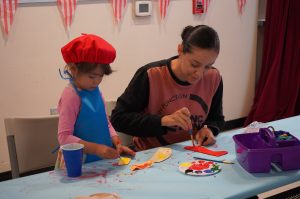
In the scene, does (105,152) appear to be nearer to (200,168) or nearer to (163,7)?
(200,168)

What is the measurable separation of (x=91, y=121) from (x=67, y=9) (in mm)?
1539

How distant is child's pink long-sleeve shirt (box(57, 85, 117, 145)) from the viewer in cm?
135

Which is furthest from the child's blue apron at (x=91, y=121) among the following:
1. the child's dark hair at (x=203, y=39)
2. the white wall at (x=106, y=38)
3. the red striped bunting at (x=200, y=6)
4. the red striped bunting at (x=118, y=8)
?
the red striped bunting at (x=200, y=6)

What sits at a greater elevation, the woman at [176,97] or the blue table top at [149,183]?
the woman at [176,97]

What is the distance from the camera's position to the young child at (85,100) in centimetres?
136

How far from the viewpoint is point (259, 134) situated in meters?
1.39

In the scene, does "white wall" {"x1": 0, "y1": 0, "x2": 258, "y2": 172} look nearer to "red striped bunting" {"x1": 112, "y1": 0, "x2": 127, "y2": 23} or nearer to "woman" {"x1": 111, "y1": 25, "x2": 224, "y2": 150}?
"red striped bunting" {"x1": 112, "y1": 0, "x2": 127, "y2": 23}

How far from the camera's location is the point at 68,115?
4.50ft

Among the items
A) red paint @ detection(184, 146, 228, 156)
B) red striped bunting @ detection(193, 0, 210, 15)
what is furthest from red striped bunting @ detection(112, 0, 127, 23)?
red paint @ detection(184, 146, 228, 156)

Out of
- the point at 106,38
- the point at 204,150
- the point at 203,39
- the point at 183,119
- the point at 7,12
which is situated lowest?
the point at 204,150

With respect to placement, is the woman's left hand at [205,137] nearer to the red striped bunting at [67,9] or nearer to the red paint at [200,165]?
the red paint at [200,165]

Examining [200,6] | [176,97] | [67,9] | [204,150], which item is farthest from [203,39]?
[200,6]

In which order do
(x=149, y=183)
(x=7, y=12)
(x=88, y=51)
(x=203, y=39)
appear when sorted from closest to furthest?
(x=149, y=183) < (x=88, y=51) < (x=203, y=39) < (x=7, y=12)

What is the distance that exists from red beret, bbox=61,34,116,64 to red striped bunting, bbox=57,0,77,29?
1.39 m
